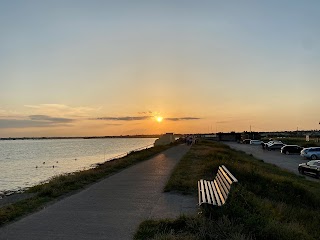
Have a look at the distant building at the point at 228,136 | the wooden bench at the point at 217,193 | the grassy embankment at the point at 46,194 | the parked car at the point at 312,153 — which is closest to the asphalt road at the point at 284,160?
the parked car at the point at 312,153

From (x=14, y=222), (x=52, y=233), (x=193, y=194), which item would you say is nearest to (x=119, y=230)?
(x=52, y=233)

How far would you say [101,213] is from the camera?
8.80 metres

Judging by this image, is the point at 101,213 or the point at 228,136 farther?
the point at 228,136

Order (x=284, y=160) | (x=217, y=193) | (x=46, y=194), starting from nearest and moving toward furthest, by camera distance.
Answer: (x=217, y=193), (x=46, y=194), (x=284, y=160)

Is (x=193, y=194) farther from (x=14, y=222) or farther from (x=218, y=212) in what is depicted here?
(x=14, y=222)

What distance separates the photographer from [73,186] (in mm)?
13578

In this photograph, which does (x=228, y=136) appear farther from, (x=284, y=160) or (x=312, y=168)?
(x=312, y=168)

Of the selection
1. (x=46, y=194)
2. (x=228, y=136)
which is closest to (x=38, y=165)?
(x=46, y=194)

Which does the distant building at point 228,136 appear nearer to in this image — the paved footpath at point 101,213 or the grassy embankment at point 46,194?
the grassy embankment at point 46,194

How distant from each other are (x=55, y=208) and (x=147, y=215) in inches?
105

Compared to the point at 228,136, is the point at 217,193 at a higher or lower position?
lower

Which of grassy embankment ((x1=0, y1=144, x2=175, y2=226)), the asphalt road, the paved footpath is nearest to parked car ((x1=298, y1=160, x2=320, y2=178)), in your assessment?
the asphalt road

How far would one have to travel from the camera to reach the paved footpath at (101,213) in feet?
23.1

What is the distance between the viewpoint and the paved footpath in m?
7.04
